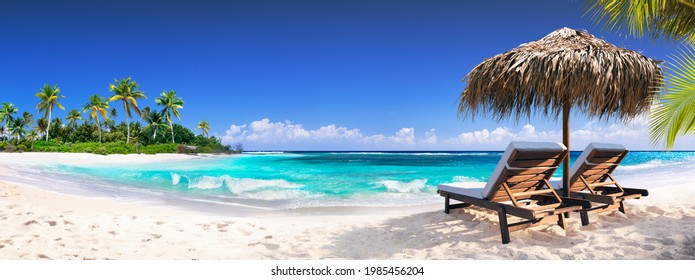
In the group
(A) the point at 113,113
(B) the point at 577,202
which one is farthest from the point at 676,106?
(A) the point at 113,113

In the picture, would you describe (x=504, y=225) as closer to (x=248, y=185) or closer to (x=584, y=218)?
(x=584, y=218)

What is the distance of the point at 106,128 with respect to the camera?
22891 mm

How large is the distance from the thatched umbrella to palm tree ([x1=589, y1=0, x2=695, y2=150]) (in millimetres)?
275

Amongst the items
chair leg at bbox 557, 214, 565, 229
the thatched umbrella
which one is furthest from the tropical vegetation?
chair leg at bbox 557, 214, 565, 229

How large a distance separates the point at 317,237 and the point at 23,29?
393 centimetres

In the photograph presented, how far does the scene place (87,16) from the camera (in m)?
4.20

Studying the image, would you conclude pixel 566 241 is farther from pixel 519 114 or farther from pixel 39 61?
pixel 39 61

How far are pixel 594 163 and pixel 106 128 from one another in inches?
1024

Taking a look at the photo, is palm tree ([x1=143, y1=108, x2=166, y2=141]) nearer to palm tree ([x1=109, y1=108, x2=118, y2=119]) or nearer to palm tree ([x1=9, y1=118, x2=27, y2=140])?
palm tree ([x1=109, y1=108, x2=118, y2=119])

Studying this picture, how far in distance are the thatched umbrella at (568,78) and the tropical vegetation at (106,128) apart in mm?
5474

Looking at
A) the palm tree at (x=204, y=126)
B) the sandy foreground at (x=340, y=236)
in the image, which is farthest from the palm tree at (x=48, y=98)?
the palm tree at (x=204, y=126)

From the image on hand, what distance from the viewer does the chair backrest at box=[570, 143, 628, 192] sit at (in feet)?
13.1

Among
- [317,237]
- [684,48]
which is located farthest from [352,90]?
[684,48]

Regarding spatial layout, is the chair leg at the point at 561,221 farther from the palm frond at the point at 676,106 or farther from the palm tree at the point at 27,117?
the palm tree at the point at 27,117
